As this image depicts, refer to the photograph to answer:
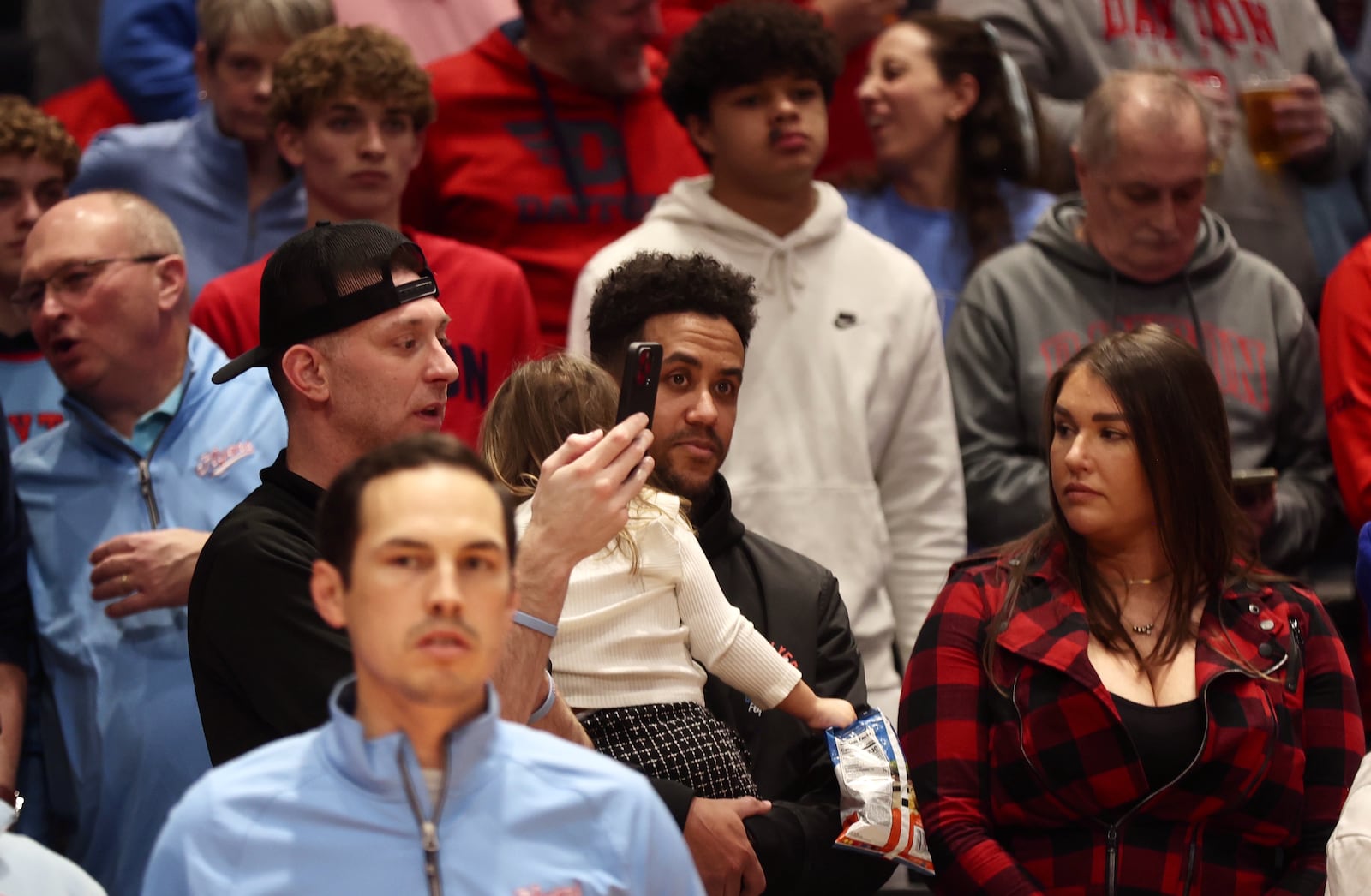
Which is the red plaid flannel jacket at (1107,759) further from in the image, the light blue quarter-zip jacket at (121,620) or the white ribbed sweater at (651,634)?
the light blue quarter-zip jacket at (121,620)

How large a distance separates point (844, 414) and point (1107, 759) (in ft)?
4.04

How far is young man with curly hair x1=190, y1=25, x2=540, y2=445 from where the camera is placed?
4191 millimetres

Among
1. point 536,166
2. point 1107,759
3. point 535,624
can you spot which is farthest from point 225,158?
point 1107,759

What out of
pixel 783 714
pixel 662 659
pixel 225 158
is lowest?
pixel 783 714

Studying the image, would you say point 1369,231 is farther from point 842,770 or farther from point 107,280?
point 107,280

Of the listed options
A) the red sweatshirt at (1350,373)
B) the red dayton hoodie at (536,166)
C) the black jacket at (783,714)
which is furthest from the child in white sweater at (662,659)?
the red sweatshirt at (1350,373)

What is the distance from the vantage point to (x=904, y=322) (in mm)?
4172

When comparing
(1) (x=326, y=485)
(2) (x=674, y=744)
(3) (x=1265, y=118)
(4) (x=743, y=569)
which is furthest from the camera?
(3) (x=1265, y=118)

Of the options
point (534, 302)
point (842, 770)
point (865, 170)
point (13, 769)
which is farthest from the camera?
point (865, 170)

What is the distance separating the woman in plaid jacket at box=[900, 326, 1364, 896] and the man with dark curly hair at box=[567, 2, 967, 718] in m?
0.65

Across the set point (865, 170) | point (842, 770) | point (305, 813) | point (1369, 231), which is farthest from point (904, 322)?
point (305, 813)

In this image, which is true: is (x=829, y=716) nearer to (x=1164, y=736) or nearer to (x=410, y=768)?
(x=1164, y=736)

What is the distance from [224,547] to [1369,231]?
394 cm

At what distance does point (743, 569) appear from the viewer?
328 centimetres
